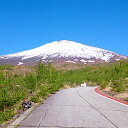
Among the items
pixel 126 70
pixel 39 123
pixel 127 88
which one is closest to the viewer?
pixel 39 123

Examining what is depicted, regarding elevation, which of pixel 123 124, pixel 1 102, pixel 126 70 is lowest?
pixel 123 124

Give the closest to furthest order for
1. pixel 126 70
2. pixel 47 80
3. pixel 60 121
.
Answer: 1. pixel 60 121
2. pixel 126 70
3. pixel 47 80

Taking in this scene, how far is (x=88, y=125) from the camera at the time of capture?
791 centimetres

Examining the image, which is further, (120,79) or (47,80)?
(47,80)

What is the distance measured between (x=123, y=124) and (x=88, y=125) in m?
1.31

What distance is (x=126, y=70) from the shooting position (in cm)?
2959

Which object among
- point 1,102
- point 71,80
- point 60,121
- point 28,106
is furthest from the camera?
point 71,80

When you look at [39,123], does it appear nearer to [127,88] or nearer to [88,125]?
[88,125]

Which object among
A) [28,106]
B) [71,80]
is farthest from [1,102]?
[71,80]

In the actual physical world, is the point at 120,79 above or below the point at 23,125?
above

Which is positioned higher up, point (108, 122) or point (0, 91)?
point (0, 91)

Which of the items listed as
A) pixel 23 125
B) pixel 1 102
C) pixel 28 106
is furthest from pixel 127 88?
pixel 23 125

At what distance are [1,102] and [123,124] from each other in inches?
230

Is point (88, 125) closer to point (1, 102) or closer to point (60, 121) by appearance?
point (60, 121)
